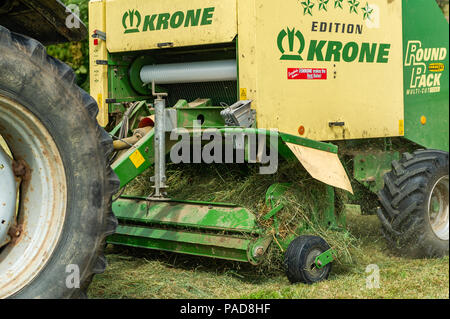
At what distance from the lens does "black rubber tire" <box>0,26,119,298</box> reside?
8.42 feet

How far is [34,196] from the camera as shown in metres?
2.72

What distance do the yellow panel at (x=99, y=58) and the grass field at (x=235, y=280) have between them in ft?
4.17

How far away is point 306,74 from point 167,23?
119 cm

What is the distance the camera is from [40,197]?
2.71m

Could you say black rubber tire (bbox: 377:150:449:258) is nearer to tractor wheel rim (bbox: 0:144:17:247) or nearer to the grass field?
the grass field

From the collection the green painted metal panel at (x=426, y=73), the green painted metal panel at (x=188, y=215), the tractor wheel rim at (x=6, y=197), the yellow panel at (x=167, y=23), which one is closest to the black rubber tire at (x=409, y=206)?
the green painted metal panel at (x=426, y=73)

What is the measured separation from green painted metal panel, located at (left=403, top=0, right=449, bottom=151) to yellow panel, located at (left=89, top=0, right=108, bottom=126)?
2796mm

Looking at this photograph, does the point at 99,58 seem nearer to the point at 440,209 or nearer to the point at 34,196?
the point at 34,196

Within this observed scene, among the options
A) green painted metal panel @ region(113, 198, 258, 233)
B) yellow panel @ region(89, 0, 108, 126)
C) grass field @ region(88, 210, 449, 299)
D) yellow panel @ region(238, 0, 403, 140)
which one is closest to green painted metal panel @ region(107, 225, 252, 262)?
green painted metal panel @ region(113, 198, 258, 233)
